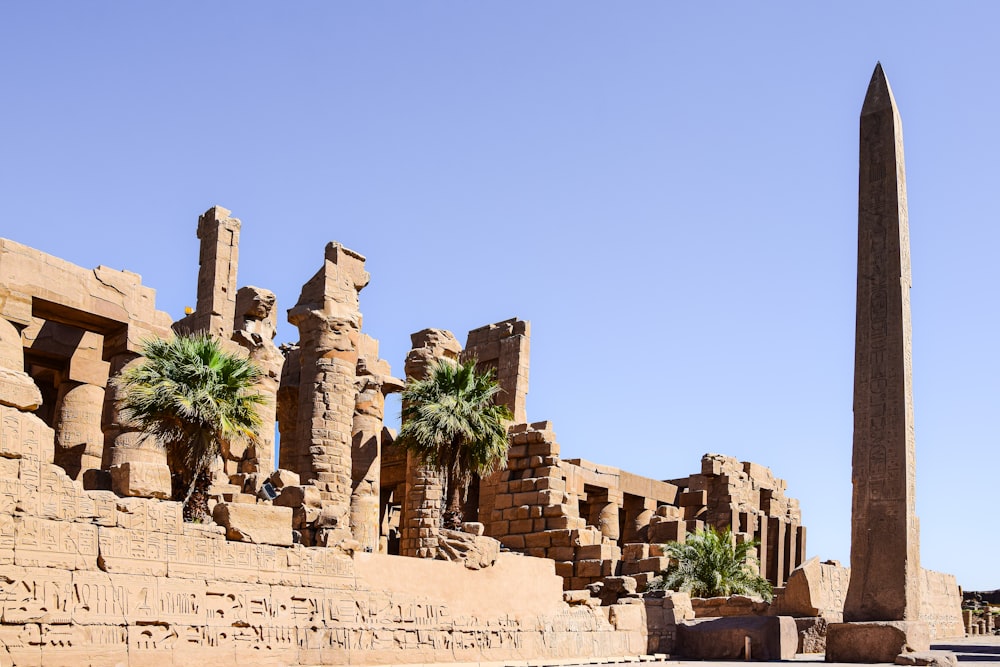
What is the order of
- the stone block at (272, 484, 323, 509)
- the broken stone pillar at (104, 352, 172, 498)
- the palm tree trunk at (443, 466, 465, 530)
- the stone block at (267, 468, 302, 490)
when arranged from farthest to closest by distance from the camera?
the palm tree trunk at (443, 466, 465, 530), the broken stone pillar at (104, 352, 172, 498), the stone block at (267, 468, 302, 490), the stone block at (272, 484, 323, 509)

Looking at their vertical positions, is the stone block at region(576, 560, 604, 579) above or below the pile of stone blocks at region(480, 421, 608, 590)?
below

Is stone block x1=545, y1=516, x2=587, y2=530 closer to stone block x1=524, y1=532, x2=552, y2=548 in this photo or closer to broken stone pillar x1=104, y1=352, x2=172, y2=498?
stone block x1=524, y1=532, x2=552, y2=548

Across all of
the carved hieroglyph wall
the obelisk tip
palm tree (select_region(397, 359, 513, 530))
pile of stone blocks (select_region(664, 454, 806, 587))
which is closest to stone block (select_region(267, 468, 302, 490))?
the carved hieroglyph wall

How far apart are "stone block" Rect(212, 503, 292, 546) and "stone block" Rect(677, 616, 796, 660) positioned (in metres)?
7.31

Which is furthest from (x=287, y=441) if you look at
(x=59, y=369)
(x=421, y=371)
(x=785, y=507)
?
(x=785, y=507)

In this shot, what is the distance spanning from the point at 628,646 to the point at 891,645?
12.4ft

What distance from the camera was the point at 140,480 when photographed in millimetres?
11461

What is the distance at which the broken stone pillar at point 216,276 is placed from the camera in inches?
889

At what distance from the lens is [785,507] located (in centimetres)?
3156

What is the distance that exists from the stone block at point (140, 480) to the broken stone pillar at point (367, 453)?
8.46 m

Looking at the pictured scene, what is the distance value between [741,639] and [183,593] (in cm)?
865

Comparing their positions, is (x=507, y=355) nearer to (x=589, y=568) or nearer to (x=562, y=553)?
(x=562, y=553)

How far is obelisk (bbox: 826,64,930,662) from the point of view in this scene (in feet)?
50.4

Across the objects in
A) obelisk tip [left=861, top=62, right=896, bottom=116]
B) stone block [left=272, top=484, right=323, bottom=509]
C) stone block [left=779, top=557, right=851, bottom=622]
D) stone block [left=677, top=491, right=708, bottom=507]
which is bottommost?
stone block [left=779, top=557, right=851, bottom=622]
